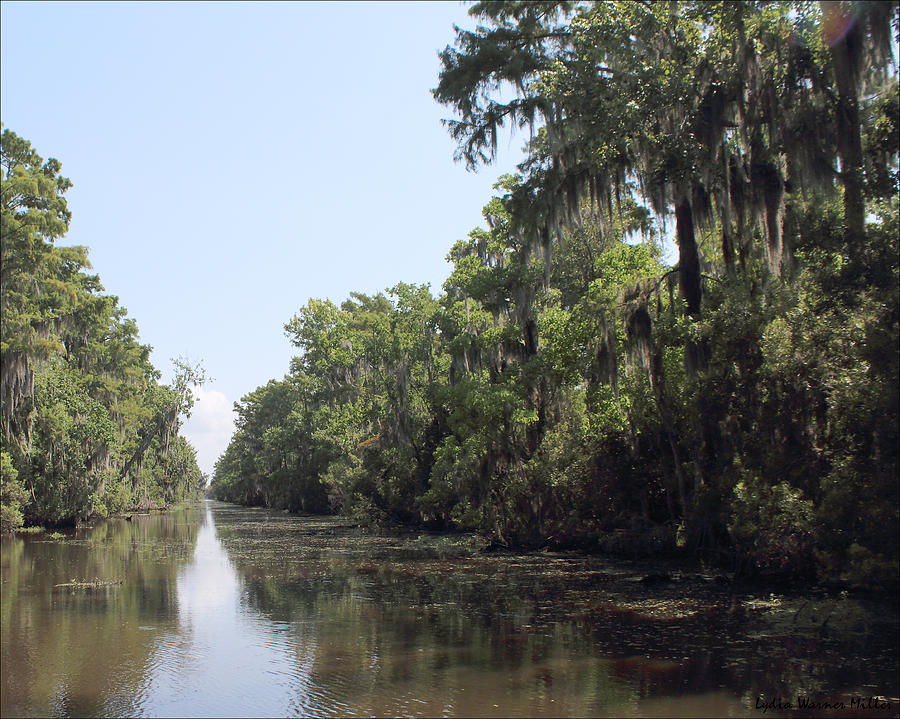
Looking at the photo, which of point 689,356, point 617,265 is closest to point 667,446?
point 689,356

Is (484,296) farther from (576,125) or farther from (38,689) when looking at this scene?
(38,689)

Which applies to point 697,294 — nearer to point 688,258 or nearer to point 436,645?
point 688,258

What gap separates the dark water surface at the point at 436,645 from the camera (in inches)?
324

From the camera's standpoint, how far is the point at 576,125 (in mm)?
16109

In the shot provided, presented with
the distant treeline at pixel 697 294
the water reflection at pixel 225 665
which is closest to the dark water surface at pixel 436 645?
the water reflection at pixel 225 665

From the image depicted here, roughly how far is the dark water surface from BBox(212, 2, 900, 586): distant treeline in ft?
5.20

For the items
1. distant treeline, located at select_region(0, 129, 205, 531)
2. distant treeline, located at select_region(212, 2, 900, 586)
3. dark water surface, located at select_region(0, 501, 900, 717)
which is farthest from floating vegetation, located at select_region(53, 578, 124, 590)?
distant treeline, located at select_region(0, 129, 205, 531)

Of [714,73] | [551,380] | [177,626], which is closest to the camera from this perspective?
[177,626]

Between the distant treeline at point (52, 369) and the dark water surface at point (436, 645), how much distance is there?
41.6 feet

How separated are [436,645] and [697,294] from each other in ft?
33.2

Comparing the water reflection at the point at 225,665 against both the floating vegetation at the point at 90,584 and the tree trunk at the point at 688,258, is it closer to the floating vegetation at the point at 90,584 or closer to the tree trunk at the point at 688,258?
the floating vegetation at the point at 90,584

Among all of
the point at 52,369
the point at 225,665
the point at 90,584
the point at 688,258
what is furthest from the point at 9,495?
the point at 688,258

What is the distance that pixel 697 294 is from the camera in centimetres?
1727

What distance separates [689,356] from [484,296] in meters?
11.9
